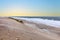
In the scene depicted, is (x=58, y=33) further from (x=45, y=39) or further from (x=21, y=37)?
(x=21, y=37)

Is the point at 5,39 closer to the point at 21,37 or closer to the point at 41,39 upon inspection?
the point at 21,37

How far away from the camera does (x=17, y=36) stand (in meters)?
0.63

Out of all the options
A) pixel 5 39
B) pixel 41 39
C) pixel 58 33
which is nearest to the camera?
pixel 5 39

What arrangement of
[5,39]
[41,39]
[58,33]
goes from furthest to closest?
1. [58,33]
2. [41,39]
3. [5,39]

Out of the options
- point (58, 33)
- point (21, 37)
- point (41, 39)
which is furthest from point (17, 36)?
point (58, 33)

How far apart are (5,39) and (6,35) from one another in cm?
5

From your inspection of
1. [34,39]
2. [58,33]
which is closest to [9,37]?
[34,39]

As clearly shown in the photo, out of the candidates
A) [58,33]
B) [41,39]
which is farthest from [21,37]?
[58,33]

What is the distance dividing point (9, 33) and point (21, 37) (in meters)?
0.07

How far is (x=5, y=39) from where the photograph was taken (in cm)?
57

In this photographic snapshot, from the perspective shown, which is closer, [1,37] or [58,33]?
[1,37]

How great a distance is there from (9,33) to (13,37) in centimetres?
5

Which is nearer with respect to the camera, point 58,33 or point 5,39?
point 5,39

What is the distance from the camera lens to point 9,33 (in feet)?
2.12
